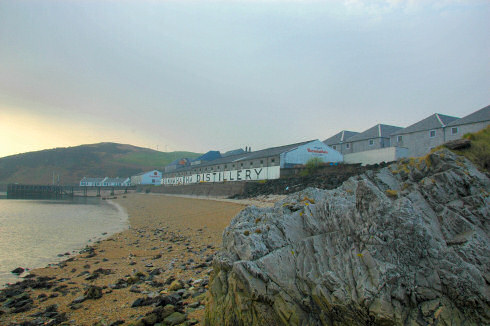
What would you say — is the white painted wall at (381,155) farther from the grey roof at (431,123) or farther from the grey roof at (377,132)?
the grey roof at (377,132)

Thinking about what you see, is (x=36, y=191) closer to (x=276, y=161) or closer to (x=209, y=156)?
(x=209, y=156)

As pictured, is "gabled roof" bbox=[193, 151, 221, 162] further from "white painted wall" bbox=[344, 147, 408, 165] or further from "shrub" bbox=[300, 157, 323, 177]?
"white painted wall" bbox=[344, 147, 408, 165]

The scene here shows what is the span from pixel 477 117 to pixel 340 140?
24517 millimetres

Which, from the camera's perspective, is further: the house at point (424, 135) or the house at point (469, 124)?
the house at point (424, 135)

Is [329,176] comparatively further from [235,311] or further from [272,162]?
[235,311]

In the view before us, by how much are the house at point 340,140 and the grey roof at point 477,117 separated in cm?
1968

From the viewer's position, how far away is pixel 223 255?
603cm

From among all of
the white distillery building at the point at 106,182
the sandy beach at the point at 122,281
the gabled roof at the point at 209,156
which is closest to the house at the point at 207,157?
the gabled roof at the point at 209,156

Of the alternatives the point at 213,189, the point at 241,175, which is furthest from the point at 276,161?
the point at 213,189

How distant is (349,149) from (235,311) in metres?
55.4

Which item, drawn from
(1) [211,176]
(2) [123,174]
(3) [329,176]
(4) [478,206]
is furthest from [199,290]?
(2) [123,174]

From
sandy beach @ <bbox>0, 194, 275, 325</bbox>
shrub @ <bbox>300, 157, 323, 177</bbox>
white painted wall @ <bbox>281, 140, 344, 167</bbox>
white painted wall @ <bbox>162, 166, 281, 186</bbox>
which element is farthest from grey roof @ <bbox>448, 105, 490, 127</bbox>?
sandy beach @ <bbox>0, 194, 275, 325</bbox>

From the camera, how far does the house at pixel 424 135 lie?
4134cm

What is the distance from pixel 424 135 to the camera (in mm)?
43281
